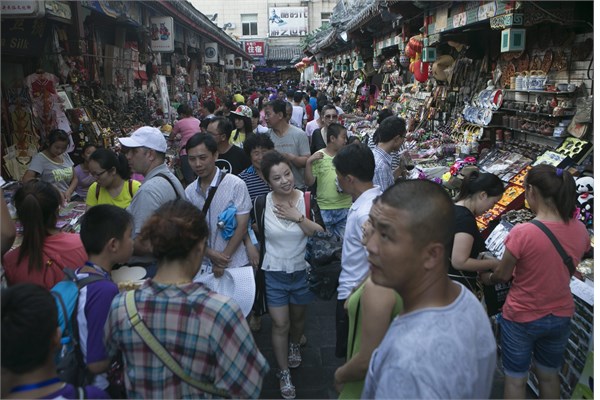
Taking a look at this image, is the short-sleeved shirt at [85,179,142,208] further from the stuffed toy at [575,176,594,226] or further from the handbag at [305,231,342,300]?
the stuffed toy at [575,176,594,226]

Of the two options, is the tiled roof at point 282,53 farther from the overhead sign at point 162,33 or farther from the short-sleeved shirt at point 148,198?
the short-sleeved shirt at point 148,198

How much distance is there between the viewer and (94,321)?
6.89 feet

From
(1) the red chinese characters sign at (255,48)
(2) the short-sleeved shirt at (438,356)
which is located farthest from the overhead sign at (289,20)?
(2) the short-sleeved shirt at (438,356)

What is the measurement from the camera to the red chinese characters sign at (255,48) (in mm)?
45312

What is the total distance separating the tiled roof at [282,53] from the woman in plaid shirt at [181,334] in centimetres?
4598

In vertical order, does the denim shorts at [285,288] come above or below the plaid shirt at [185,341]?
below

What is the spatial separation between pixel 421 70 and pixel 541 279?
7010 millimetres

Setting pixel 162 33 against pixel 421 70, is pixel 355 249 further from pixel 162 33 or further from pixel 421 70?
pixel 162 33

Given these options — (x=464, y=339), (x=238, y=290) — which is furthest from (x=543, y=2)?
(x=464, y=339)

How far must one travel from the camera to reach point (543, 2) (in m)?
4.86

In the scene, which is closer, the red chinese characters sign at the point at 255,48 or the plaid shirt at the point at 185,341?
the plaid shirt at the point at 185,341

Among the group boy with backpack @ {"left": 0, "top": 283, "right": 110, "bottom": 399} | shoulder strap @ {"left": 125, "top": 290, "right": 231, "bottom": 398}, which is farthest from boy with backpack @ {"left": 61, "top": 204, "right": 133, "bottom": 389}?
boy with backpack @ {"left": 0, "top": 283, "right": 110, "bottom": 399}

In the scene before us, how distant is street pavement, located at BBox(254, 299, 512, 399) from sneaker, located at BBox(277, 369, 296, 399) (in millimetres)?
57

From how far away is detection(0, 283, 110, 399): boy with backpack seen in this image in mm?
1556
